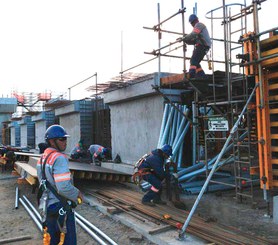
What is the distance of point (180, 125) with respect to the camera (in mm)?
9211

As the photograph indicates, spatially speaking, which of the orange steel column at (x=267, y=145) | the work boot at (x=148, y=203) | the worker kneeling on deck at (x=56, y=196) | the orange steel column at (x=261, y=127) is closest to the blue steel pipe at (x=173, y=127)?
the work boot at (x=148, y=203)

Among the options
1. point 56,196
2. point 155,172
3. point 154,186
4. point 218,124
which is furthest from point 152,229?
point 218,124

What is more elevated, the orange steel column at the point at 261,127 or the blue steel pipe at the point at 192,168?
the orange steel column at the point at 261,127

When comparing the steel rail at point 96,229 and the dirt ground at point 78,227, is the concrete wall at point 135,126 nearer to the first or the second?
the dirt ground at point 78,227

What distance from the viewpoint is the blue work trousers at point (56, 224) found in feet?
12.7

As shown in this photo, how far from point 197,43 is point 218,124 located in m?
2.08

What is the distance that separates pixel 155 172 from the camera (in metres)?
7.04

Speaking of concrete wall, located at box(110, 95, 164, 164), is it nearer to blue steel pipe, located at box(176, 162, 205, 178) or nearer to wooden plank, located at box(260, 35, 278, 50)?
blue steel pipe, located at box(176, 162, 205, 178)

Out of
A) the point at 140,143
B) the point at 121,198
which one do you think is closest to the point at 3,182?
the point at 140,143

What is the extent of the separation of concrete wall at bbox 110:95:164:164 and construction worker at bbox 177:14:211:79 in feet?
7.18

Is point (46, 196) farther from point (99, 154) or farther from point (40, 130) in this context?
point (40, 130)

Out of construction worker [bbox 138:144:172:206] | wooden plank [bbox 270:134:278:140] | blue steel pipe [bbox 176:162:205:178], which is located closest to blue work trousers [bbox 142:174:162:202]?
construction worker [bbox 138:144:172:206]

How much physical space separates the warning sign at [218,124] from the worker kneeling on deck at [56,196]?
448 cm

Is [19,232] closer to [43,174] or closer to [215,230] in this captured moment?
[43,174]
